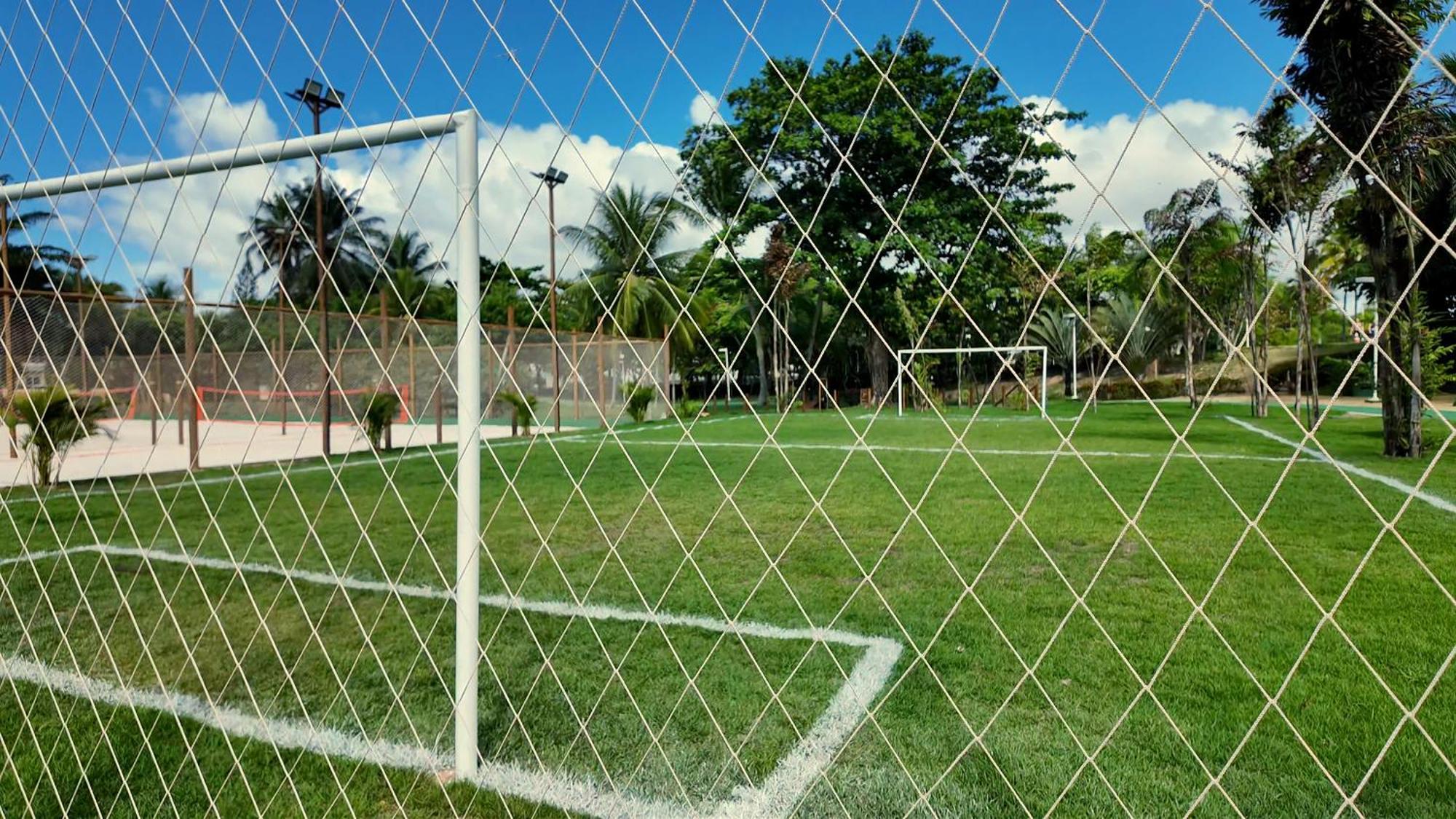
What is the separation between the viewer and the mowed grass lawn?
6.79ft

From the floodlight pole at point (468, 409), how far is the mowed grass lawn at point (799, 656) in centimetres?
12

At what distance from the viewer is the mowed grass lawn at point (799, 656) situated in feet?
6.79

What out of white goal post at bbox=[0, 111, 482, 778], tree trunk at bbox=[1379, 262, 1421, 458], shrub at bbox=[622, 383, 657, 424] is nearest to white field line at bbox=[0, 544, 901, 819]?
white goal post at bbox=[0, 111, 482, 778]

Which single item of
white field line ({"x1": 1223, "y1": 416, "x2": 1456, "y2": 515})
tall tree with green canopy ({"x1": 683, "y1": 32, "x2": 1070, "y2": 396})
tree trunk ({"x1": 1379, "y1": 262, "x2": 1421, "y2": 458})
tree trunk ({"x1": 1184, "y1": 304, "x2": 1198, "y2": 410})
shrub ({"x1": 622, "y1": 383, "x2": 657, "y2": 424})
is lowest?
white field line ({"x1": 1223, "y1": 416, "x2": 1456, "y2": 515})

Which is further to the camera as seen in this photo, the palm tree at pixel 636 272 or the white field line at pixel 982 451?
the palm tree at pixel 636 272

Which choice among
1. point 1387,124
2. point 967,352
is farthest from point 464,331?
point 967,352

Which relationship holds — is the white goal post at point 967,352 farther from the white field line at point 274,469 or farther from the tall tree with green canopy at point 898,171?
the tall tree with green canopy at point 898,171

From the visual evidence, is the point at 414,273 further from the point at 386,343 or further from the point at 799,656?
the point at 799,656

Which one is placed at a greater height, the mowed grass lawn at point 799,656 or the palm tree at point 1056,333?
Result: the palm tree at point 1056,333

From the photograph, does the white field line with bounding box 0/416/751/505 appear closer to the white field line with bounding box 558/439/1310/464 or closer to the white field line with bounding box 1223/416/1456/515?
the white field line with bounding box 558/439/1310/464

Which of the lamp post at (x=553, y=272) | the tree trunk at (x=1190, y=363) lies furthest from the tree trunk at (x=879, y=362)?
the lamp post at (x=553, y=272)

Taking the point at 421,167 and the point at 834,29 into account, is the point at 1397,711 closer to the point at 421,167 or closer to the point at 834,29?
the point at 834,29

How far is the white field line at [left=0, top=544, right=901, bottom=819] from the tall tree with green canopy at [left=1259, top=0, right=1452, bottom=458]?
5.74 meters

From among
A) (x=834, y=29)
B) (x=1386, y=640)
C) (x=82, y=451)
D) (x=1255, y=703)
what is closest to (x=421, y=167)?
(x=834, y=29)
